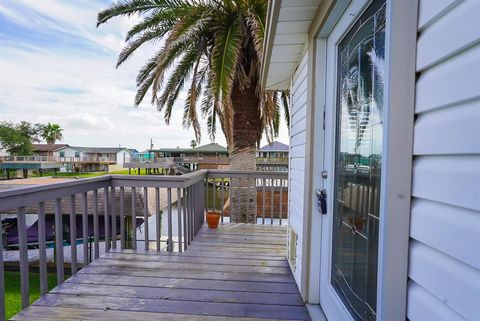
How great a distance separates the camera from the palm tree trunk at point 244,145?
5.22m

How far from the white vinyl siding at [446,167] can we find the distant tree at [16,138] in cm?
5334

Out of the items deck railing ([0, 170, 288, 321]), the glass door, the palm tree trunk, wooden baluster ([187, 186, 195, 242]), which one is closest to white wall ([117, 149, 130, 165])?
deck railing ([0, 170, 288, 321])

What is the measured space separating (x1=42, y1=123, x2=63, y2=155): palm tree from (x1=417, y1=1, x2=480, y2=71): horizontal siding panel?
62.5m

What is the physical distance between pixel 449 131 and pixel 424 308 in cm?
53

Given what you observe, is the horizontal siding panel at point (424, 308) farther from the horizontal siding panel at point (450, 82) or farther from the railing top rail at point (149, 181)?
the railing top rail at point (149, 181)

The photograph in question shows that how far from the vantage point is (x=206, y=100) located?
559 centimetres

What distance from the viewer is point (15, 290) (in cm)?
644

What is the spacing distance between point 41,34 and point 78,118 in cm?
3280

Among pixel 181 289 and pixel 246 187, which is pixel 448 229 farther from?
pixel 246 187

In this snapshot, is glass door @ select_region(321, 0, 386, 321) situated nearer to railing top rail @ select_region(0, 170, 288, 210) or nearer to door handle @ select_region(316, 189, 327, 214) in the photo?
door handle @ select_region(316, 189, 327, 214)

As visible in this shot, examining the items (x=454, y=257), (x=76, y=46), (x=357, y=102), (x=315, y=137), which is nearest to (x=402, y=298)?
(x=454, y=257)

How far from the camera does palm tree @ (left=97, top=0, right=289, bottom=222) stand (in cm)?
433

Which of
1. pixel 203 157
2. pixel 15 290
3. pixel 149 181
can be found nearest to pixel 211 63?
pixel 149 181

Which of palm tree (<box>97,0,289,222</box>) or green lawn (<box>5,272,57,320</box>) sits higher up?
palm tree (<box>97,0,289,222</box>)
